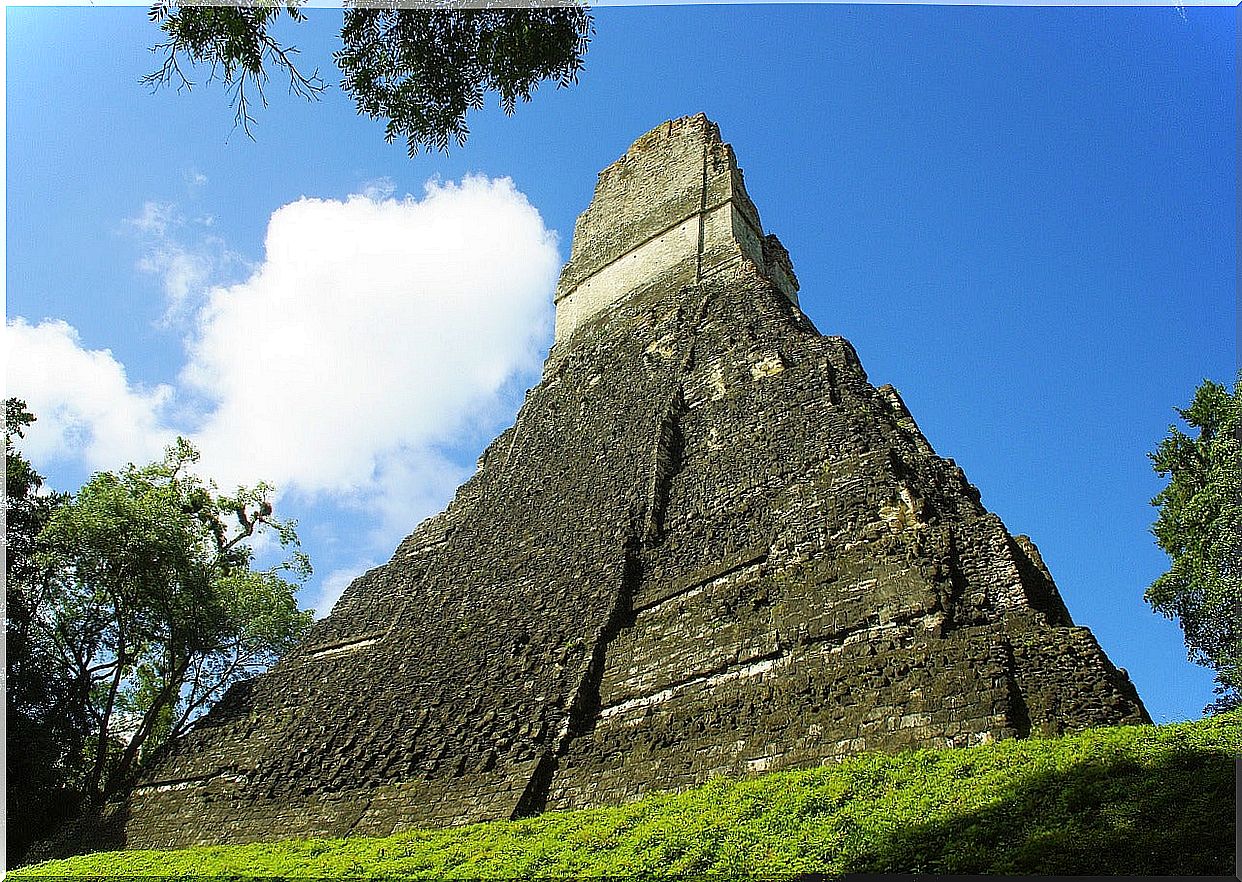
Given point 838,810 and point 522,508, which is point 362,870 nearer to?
point 838,810

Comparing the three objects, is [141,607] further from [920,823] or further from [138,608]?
[920,823]

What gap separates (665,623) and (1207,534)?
36.1ft

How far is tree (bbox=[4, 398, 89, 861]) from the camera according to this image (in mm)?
13812

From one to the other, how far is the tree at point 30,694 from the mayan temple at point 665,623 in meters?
3.12

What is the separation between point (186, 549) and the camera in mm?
17406

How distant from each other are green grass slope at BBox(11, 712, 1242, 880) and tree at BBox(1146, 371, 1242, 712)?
847 centimetres

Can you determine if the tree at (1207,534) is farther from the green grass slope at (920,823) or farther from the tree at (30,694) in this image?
the tree at (30,694)

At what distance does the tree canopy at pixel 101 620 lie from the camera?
1502 centimetres

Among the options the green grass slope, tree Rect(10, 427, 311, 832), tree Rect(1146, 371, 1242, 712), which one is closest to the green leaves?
tree Rect(10, 427, 311, 832)

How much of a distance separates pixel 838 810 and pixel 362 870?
170 inches

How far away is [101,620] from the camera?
17.1 m

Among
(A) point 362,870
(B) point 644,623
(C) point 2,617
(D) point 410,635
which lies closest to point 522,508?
(D) point 410,635

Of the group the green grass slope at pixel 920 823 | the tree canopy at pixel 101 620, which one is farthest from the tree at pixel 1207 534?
the tree canopy at pixel 101 620

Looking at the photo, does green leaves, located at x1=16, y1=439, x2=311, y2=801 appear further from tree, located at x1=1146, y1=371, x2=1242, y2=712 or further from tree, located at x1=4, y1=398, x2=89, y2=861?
tree, located at x1=1146, y1=371, x2=1242, y2=712
